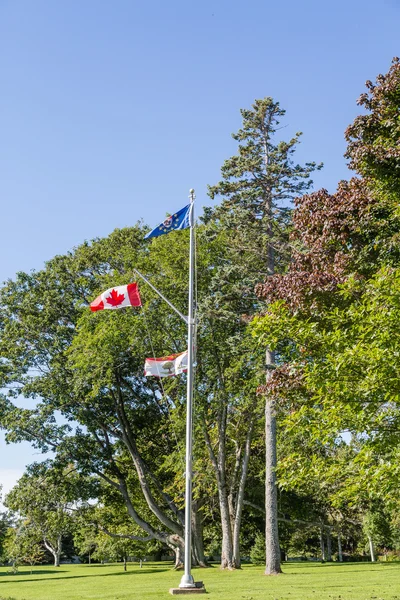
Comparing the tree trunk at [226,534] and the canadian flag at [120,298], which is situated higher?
the canadian flag at [120,298]

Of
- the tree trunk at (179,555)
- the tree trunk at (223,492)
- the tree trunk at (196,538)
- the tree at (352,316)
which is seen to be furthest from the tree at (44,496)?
the tree at (352,316)

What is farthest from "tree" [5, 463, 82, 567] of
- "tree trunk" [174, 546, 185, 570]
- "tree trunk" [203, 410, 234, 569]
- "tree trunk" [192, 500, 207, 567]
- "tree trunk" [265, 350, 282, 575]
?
"tree trunk" [265, 350, 282, 575]

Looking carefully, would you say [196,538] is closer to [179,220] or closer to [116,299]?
[116,299]

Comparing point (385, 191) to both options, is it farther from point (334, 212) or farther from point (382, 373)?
point (382, 373)

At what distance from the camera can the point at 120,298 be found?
18438 millimetres

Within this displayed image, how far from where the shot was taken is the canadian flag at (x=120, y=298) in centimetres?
1819

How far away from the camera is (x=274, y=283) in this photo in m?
16.2

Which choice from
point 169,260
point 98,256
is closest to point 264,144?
point 169,260

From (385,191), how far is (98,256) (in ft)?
71.3

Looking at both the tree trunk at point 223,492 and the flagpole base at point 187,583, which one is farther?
the tree trunk at point 223,492

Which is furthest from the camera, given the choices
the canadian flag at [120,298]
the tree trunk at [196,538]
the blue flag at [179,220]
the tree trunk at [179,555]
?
the tree trunk at [196,538]

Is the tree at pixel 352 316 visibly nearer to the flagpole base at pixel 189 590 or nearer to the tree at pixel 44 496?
the flagpole base at pixel 189 590

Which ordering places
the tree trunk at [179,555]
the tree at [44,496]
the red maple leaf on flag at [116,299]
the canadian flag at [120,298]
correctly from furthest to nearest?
the tree trunk at [179,555] → the tree at [44,496] → the red maple leaf on flag at [116,299] → the canadian flag at [120,298]

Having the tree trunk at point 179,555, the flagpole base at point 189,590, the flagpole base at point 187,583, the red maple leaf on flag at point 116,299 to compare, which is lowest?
the flagpole base at point 189,590
